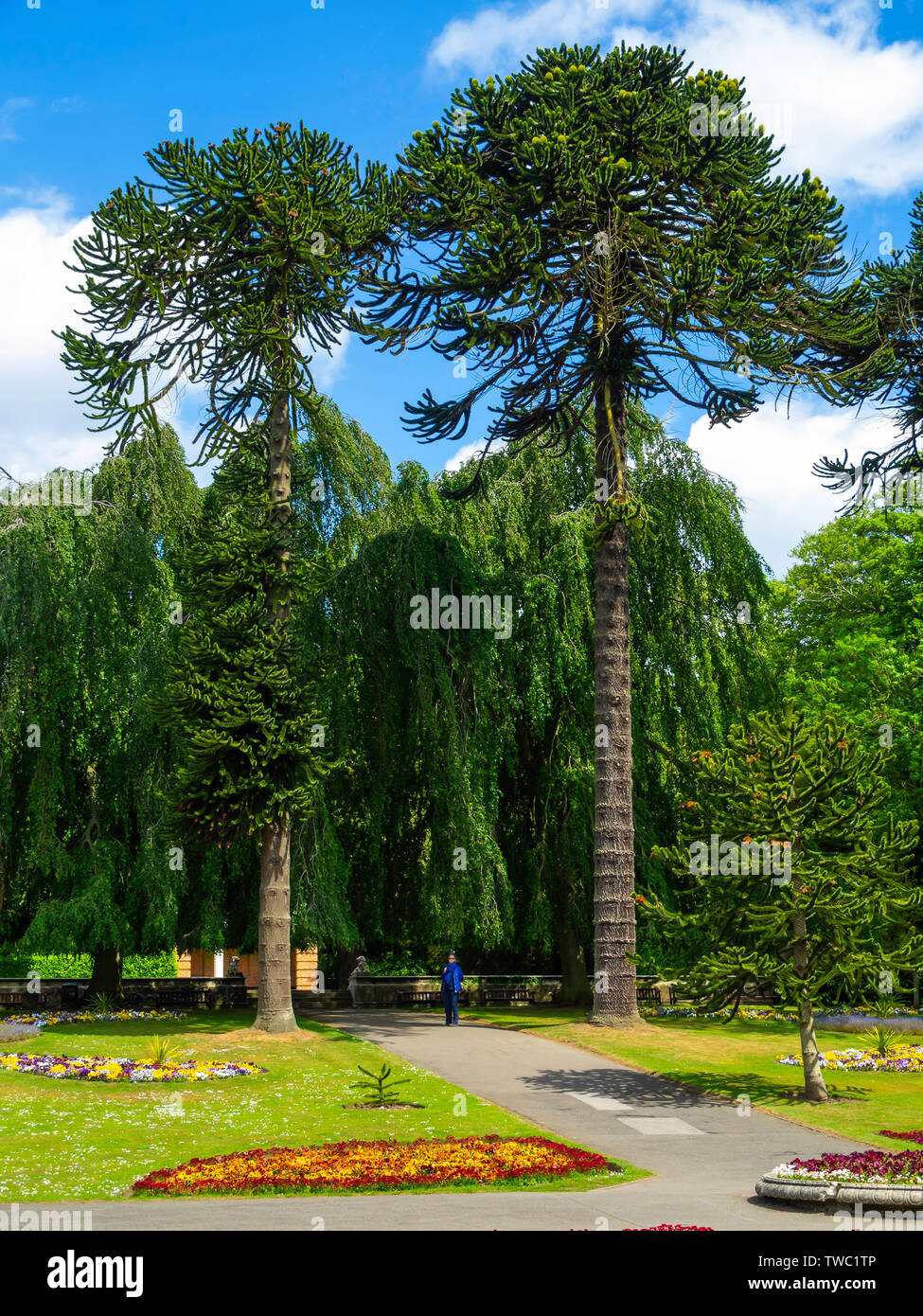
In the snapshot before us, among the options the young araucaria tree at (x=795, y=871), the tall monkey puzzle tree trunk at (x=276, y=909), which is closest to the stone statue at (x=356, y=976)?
the tall monkey puzzle tree trunk at (x=276, y=909)

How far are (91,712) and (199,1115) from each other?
45.7ft

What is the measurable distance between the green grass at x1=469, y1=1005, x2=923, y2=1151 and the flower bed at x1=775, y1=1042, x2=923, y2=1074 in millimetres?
369

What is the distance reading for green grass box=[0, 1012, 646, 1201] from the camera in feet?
39.1

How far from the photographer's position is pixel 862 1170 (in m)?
10.8

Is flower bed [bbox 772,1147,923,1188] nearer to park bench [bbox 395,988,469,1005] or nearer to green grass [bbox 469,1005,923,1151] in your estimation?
green grass [bbox 469,1005,923,1151]

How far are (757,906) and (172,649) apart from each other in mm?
13972

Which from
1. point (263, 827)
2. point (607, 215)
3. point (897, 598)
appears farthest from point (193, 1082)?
point (897, 598)

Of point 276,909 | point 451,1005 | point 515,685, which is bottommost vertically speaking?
point 451,1005

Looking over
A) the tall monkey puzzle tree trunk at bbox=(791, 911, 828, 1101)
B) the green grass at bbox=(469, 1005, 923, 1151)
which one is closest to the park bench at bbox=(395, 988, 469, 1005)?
the green grass at bbox=(469, 1005, 923, 1151)

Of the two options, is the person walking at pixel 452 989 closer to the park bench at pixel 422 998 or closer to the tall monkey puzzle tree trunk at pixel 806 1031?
the park bench at pixel 422 998

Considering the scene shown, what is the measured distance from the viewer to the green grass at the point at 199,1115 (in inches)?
469

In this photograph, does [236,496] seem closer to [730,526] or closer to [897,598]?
[730,526]

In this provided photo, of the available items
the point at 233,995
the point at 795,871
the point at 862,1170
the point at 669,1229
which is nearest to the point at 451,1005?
the point at 233,995

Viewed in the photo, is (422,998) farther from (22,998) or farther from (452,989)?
(22,998)
